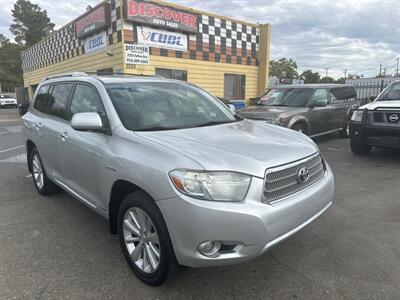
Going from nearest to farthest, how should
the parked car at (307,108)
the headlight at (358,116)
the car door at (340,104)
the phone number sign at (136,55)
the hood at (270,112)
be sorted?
the headlight at (358,116)
the hood at (270,112)
the parked car at (307,108)
the car door at (340,104)
the phone number sign at (136,55)

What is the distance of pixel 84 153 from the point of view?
3.21m

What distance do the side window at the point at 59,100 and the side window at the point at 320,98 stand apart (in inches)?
238

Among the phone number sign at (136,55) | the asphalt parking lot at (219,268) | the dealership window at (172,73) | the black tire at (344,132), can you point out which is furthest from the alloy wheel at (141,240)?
the dealership window at (172,73)

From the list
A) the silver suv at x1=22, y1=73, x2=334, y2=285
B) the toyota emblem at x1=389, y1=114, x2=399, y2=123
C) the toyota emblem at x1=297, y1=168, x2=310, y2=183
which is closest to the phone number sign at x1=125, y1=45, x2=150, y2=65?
the silver suv at x1=22, y1=73, x2=334, y2=285

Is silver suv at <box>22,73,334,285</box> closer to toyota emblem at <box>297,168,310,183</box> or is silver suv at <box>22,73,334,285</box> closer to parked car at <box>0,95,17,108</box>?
toyota emblem at <box>297,168,310,183</box>

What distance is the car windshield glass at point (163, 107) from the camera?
3.03 meters

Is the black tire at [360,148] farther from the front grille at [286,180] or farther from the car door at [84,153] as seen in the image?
the car door at [84,153]

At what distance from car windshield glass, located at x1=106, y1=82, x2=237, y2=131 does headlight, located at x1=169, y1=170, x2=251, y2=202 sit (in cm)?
85

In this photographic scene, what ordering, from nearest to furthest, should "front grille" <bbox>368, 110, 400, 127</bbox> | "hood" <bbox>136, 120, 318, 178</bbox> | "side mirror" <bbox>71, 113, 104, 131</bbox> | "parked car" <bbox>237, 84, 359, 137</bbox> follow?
"hood" <bbox>136, 120, 318, 178</bbox> < "side mirror" <bbox>71, 113, 104, 131</bbox> < "front grille" <bbox>368, 110, 400, 127</bbox> < "parked car" <bbox>237, 84, 359, 137</bbox>

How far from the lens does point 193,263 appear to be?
7.30 feet

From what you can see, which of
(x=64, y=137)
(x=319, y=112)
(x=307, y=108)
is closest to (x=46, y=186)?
(x=64, y=137)

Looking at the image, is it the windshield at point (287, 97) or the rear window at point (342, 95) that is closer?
the windshield at point (287, 97)

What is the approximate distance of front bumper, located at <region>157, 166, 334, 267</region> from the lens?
84.2 inches

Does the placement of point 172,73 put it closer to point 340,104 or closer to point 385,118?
point 340,104
